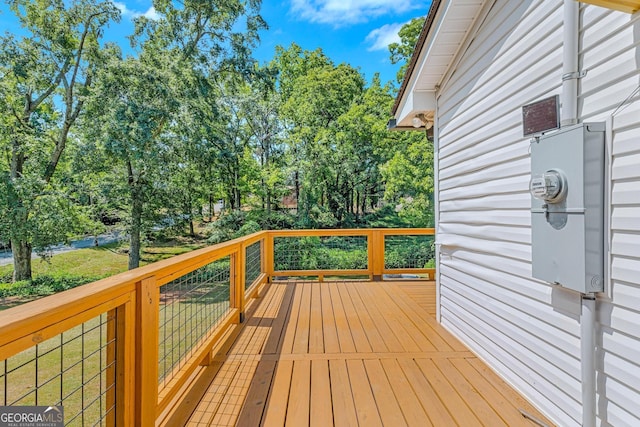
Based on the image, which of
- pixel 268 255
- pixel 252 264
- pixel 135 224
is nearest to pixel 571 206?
pixel 252 264

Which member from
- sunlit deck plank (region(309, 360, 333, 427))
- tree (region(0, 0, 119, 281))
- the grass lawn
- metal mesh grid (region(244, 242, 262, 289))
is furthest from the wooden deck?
the grass lawn

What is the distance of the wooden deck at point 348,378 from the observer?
6.75 feet

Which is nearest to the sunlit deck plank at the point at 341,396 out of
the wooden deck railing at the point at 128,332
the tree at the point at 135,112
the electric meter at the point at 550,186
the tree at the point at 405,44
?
the wooden deck railing at the point at 128,332

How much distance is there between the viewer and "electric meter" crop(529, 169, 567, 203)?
1829mm

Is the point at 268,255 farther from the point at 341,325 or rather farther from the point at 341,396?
the point at 341,396

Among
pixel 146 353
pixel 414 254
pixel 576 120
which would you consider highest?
pixel 576 120

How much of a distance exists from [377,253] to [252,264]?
226 centimetres

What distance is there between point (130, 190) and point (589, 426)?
1177 cm

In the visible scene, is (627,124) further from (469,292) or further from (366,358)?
(366,358)

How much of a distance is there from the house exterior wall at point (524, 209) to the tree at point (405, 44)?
10.6m

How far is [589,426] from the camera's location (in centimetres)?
172

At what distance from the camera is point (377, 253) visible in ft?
19.7

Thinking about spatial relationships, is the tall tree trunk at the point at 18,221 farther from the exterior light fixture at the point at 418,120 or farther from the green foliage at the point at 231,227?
the exterior light fixture at the point at 418,120

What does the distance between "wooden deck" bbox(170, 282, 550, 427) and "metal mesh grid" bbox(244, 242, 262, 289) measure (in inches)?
32.6
